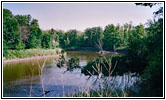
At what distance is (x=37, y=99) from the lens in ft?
9.57

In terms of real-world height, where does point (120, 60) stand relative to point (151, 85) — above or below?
above

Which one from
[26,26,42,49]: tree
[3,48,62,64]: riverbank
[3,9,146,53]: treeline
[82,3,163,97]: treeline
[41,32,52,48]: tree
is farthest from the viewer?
[41,32,52,48]: tree

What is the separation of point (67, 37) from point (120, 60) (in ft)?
94.8

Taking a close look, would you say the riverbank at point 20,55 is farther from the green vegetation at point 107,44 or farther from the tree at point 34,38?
the tree at point 34,38

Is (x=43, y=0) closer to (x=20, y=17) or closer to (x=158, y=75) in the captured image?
(x=158, y=75)

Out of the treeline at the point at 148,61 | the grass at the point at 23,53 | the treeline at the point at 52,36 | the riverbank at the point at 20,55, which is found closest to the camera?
the treeline at the point at 148,61

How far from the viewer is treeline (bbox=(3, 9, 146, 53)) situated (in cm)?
2809

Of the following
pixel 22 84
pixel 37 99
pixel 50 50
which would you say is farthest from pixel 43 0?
pixel 50 50

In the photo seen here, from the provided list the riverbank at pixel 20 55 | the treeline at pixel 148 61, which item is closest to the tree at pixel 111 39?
the riverbank at pixel 20 55

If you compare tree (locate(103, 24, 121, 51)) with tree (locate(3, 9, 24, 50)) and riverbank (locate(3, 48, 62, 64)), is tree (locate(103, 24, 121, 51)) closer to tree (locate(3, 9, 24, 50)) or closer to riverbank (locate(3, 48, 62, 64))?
riverbank (locate(3, 48, 62, 64))

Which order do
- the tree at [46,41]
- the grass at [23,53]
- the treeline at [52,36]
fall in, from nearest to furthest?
the grass at [23,53]
the treeline at [52,36]
the tree at [46,41]

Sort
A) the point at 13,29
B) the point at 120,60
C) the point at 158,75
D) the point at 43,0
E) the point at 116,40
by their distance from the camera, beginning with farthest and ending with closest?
the point at 116,40 → the point at 13,29 → the point at 120,60 → the point at 158,75 → the point at 43,0

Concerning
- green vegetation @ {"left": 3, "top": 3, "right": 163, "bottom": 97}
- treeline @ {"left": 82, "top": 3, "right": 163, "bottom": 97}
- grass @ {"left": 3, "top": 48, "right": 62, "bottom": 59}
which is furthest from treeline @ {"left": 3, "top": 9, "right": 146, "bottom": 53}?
treeline @ {"left": 82, "top": 3, "right": 163, "bottom": 97}

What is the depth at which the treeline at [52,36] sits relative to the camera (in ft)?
92.2
